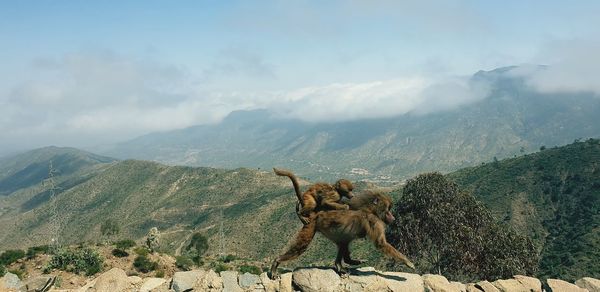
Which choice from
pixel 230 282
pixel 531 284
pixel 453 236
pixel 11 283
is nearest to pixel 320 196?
pixel 230 282

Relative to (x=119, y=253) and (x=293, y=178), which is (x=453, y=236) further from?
(x=119, y=253)

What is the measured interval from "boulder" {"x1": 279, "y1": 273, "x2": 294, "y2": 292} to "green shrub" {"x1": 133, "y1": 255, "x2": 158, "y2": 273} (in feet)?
69.1

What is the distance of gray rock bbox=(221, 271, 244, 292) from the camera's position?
1046 cm

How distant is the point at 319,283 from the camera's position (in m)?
10.2

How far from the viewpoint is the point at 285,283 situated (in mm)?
10422

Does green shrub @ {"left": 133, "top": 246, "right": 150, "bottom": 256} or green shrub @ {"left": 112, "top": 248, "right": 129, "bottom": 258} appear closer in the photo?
green shrub @ {"left": 112, "top": 248, "right": 129, "bottom": 258}

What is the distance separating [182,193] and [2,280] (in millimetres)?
153138

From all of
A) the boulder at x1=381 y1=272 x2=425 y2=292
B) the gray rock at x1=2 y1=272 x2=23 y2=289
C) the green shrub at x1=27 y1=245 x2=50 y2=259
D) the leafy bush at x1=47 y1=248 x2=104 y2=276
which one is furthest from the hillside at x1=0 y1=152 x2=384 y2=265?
the boulder at x1=381 y1=272 x2=425 y2=292

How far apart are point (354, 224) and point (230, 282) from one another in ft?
11.3

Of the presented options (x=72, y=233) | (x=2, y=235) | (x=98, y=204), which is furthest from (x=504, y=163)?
(x=2, y=235)

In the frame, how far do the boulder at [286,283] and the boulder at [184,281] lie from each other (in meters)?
2.20

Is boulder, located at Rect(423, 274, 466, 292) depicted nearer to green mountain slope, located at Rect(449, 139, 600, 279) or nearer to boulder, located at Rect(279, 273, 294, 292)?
boulder, located at Rect(279, 273, 294, 292)

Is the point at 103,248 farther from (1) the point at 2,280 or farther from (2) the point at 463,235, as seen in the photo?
(2) the point at 463,235

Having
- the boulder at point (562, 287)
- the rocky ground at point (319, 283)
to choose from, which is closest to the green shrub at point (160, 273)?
the rocky ground at point (319, 283)
